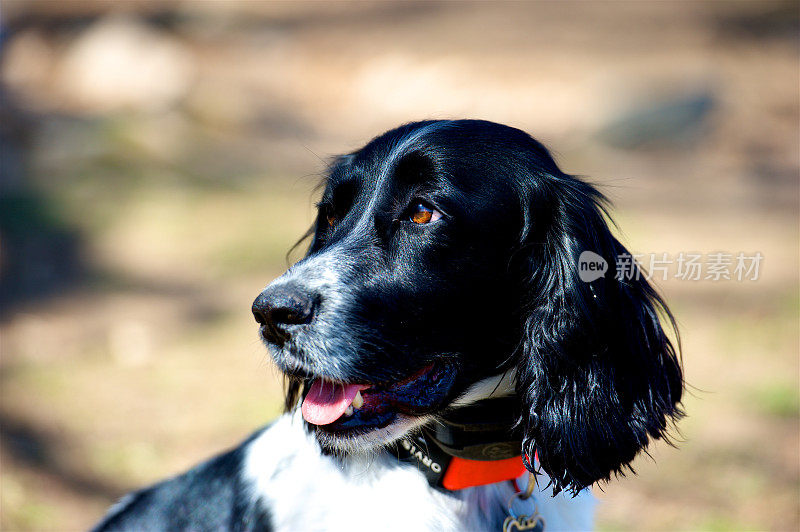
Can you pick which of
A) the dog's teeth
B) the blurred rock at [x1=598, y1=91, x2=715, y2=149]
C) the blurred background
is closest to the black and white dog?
the dog's teeth

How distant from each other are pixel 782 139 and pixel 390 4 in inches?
289

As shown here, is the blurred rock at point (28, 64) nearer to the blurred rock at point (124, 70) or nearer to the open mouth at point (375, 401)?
the blurred rock at point (124, 70)

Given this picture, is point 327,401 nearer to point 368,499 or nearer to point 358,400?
point 358,400

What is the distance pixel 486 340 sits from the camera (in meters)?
2.40

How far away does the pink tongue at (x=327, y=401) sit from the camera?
232cm

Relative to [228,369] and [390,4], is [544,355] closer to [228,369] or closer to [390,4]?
[228,369]

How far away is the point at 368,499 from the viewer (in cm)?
233

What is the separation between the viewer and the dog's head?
227cm

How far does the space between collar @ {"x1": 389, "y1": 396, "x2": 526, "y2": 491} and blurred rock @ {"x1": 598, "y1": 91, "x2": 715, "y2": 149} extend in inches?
342

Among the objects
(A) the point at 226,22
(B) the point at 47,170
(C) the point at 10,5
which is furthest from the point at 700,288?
(C) the point at 10,5

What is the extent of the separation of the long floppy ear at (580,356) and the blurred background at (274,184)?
3.41 feet

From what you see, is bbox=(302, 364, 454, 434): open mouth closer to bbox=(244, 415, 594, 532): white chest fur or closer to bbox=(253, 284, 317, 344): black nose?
bbox=(244, 415, 594, 532): white chest fur

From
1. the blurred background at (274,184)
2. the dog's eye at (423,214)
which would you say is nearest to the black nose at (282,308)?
the dog's eye at (423,214)

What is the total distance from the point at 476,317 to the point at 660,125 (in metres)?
9.07
